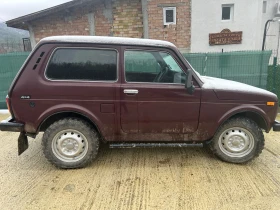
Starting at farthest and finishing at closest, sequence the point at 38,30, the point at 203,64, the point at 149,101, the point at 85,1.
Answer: the point at 38,30, the point at 85,1, the point at 203,64, the point at 149,101

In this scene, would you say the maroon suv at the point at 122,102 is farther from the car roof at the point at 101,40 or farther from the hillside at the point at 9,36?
the hillside at the point at 9,36

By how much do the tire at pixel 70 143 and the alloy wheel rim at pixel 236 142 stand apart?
2019mm

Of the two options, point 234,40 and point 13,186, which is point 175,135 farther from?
point 234,40

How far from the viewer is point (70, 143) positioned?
3.18m

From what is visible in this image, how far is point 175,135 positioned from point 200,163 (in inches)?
25.7

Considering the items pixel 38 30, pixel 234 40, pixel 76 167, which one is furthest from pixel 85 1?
pixel 76 167

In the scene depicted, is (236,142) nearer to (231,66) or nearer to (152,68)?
(152,68)

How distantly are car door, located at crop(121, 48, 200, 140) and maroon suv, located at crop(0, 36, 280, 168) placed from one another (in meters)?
0.01

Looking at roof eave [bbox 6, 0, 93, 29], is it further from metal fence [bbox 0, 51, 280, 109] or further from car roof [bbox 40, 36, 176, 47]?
car roof [bbox 40, 36, 176, 47]

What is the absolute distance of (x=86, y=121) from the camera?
3211 millimetres

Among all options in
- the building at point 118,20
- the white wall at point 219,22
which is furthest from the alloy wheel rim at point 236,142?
the white wall at point 219,22

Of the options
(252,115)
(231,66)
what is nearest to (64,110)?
(252,115)

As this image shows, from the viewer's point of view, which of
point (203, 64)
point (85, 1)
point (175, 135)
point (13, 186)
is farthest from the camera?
point (85, 1)

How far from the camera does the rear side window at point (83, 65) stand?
2975 mm
